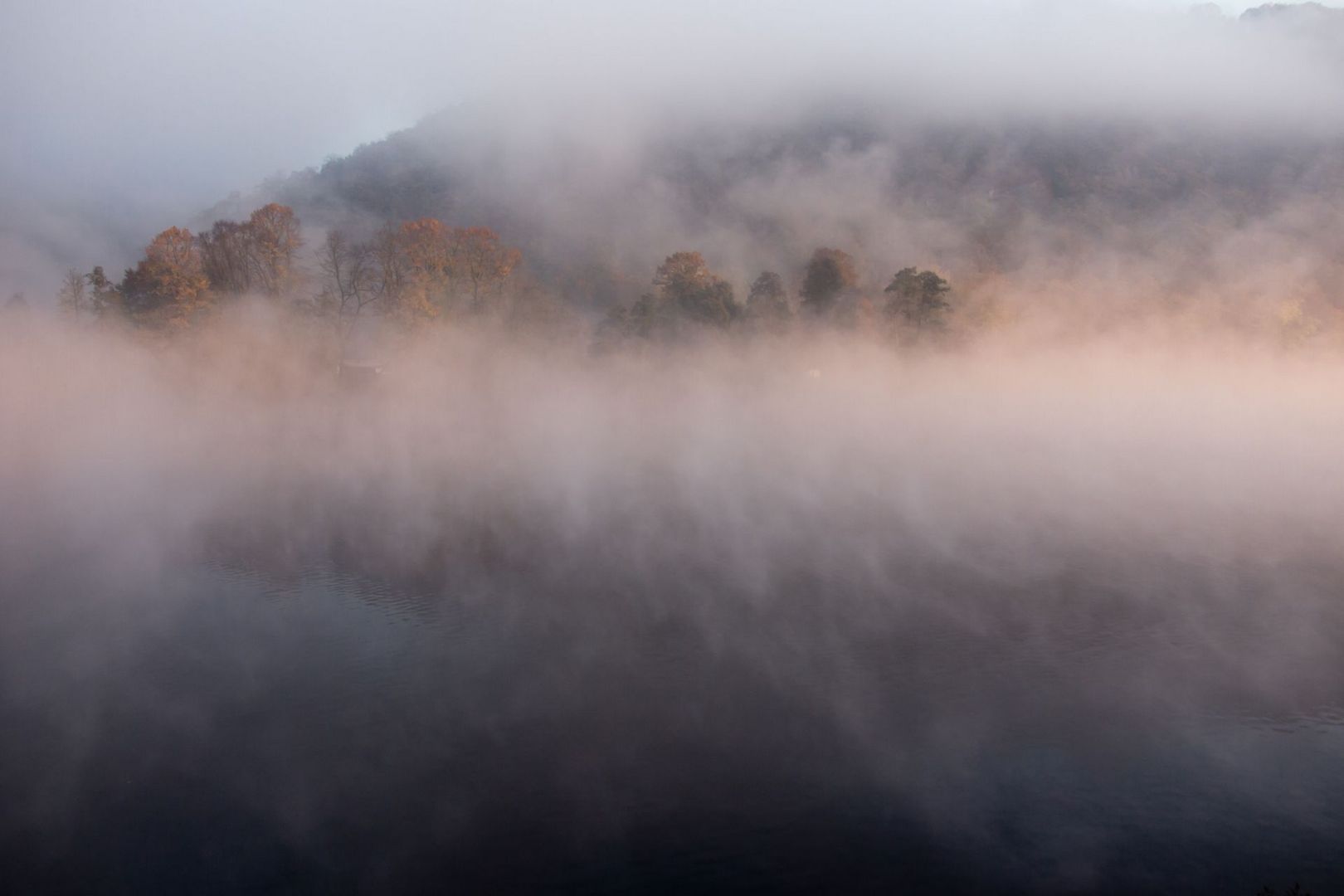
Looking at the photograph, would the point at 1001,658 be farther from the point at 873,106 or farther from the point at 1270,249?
the point at 873,106

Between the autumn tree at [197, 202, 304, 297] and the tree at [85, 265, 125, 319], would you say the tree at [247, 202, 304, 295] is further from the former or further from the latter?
the tree at [85, 265, 125, 319]

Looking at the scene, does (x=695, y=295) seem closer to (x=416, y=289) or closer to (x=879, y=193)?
(x=416, y=289)

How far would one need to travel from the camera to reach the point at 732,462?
106 feet

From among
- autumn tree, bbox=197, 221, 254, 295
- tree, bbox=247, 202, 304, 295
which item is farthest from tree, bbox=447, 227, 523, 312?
autumn tree, bbox=197, 221, 254, 295

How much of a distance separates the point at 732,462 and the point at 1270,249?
76.9 m

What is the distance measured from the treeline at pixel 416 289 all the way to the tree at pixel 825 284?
0.07m

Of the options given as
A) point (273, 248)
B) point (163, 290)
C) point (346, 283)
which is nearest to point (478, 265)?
point (346, 283)

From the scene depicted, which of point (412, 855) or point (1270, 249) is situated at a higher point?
point (1270, 249)

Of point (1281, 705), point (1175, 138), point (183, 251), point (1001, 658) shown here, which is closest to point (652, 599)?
point (1001, 658)

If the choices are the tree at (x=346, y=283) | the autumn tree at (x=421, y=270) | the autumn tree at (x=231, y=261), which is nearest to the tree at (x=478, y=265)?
the autumn tree at (x=421, y=270)

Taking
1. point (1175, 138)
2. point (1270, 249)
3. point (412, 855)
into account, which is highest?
point (1175, 138)

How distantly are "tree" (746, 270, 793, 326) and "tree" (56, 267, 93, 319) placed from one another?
128ft

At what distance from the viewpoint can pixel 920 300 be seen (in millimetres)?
49688

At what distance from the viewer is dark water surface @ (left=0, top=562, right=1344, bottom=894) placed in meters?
9.18
